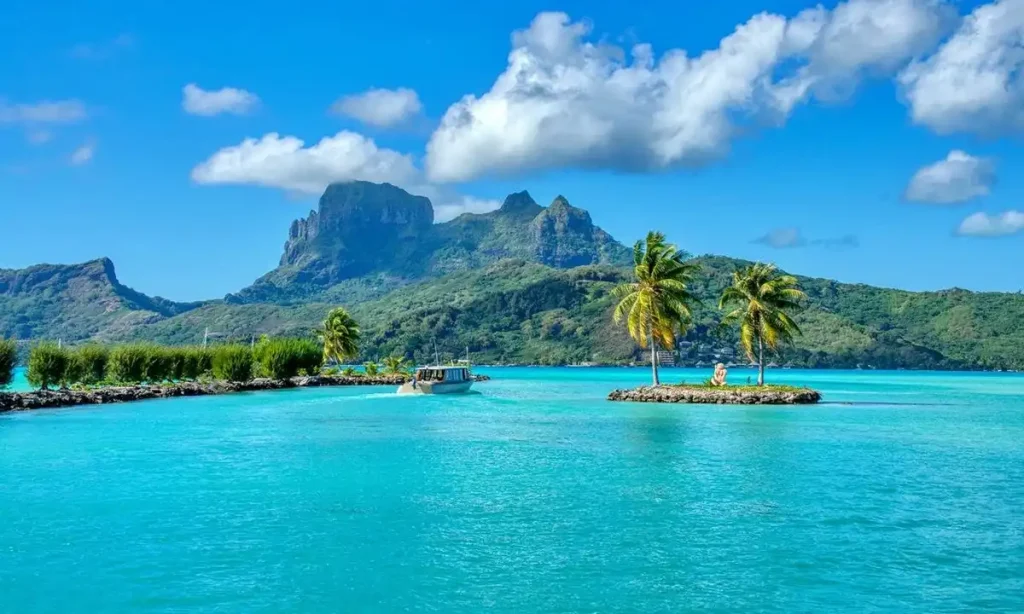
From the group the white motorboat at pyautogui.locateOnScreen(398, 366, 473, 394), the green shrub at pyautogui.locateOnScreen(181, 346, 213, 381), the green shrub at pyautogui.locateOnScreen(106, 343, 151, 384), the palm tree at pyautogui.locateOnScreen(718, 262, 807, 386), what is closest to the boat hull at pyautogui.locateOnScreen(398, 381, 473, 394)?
the white motorboat at pyautogui.locateOnScreen(398, 366, 473, 394)

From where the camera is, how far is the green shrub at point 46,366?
203 feet

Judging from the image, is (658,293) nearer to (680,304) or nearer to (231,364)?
(680,304)

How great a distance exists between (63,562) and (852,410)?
174 feet

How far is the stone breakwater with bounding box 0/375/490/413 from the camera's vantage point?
54.9 metres

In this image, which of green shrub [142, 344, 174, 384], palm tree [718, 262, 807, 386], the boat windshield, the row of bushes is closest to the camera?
the row of bushes

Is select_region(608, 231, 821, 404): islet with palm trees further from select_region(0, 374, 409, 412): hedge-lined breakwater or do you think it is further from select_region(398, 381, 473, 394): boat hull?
select_region(0, 374, 409, 412): hedge-lined breakwater

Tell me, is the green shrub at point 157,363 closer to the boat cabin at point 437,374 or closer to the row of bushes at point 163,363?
the row of bushes at point 163,363

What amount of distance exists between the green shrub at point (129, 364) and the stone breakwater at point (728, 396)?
43519 mm

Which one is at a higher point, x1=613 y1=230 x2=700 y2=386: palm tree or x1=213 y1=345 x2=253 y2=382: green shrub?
x1=613 y1=230 x2=700 y2=386: palm tree

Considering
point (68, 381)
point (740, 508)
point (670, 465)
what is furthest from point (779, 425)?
point (68, 381)

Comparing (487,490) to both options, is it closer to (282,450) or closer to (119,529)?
(119,529)

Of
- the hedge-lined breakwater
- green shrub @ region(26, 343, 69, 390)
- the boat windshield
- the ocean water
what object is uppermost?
green shrub @ region(26, 343, 69, 390)

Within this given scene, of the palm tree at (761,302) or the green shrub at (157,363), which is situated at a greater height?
the palm tree at (761,302)

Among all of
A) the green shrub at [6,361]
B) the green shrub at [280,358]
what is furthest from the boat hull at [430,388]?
the green shrub at [6,361]
